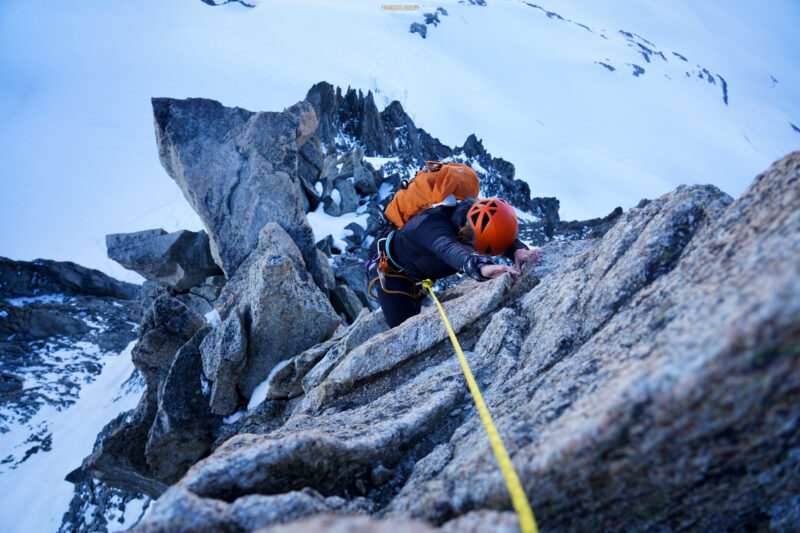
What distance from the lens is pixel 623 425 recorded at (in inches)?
65.1

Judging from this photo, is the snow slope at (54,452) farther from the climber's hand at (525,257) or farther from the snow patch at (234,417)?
the climber's hand at (525,257)

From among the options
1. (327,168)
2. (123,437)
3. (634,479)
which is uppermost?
(634,479)

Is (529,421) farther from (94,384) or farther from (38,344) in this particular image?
(38,344)

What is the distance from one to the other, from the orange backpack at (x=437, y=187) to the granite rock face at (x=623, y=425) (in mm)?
2175

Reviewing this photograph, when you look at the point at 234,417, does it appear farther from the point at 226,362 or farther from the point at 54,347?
the point at 54,347

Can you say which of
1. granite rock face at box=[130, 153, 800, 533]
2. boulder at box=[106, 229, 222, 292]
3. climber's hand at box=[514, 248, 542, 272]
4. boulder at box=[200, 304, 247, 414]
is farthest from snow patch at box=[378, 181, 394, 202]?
granite rock face at box=[130, 153, 800, 533]

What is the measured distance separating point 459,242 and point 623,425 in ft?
11.1

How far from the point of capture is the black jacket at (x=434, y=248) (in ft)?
14.7

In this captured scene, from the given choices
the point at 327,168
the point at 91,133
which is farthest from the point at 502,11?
the point at 327,168

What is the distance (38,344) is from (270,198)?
58.0 feet

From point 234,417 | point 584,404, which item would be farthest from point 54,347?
point 584,404

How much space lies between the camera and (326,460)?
256cm

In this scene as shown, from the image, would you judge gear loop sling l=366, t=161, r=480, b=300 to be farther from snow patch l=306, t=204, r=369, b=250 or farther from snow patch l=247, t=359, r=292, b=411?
snow patch l=306, t=204, r=369, b=250

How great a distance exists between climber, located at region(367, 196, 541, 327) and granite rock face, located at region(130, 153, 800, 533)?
1201 mm
